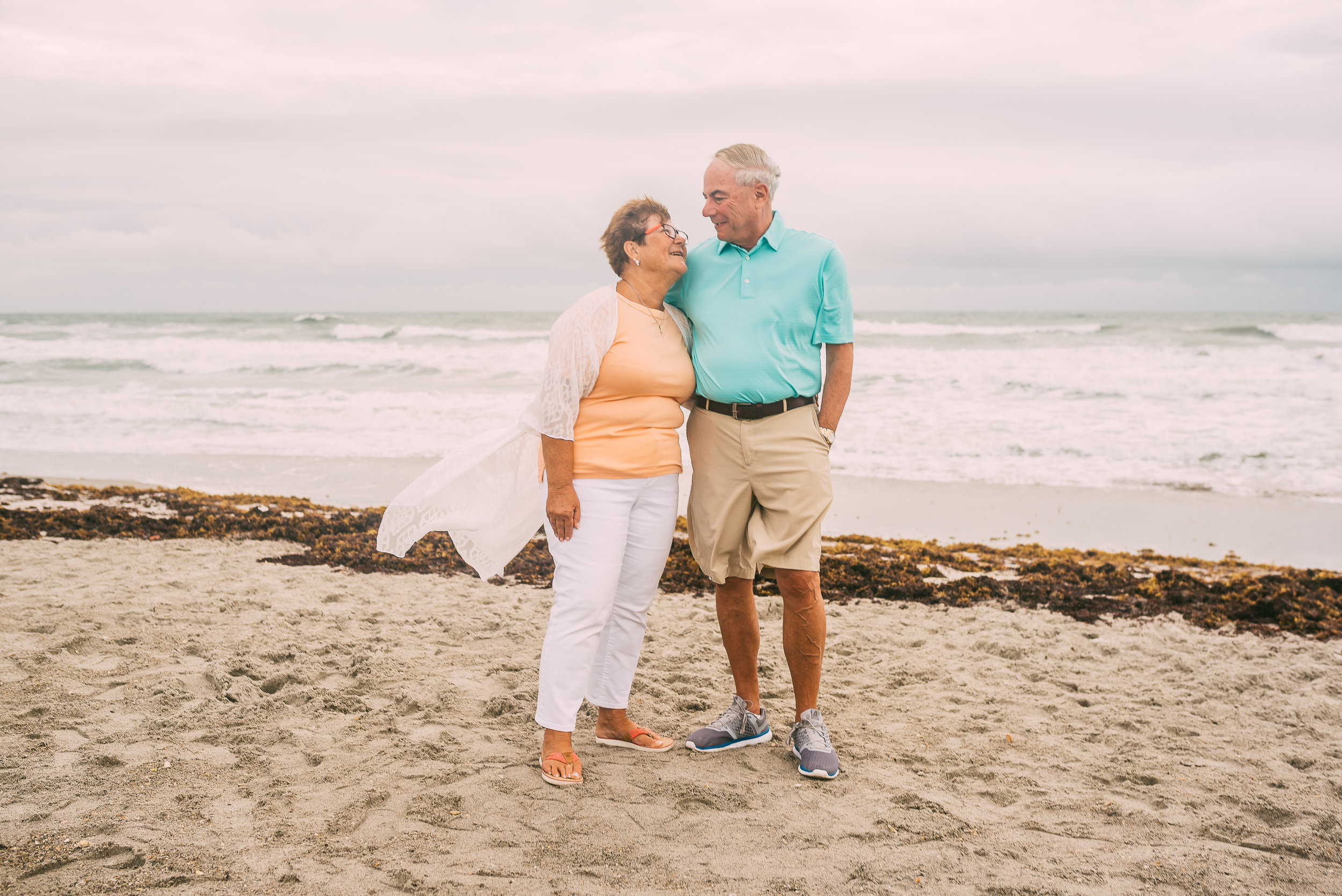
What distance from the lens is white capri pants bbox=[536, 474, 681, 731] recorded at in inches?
118

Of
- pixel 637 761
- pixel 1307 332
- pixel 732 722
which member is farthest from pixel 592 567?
pixel 1307 332

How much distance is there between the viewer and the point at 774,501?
321cm

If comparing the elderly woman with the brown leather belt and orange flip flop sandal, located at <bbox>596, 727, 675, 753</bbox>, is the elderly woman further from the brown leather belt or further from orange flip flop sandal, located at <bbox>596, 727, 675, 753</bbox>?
orange flip flop sandal, located at <bbox>596, 727, 675, 753</bbox>

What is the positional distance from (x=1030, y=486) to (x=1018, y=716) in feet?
21.6

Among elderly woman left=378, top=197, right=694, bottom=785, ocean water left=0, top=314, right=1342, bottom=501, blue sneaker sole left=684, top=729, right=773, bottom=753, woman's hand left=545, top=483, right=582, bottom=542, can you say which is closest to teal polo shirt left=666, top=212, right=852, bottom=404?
elderly woman left=378, top=197, right=694, bottom=785

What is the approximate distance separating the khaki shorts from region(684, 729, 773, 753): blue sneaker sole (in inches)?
25.0

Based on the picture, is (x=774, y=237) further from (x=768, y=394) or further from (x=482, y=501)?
(x=482, y=501)

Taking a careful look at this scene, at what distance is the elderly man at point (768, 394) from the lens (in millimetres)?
3133

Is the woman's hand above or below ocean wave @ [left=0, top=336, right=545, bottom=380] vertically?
below

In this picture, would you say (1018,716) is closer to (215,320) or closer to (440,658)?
(440,658)

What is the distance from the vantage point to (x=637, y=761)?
322 cm

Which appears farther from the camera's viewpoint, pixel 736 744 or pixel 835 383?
pixel 736 744

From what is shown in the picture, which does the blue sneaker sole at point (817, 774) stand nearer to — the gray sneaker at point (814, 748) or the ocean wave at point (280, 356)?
the gray sneaker at point (814, 748)

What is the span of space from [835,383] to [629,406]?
81 centimetres
